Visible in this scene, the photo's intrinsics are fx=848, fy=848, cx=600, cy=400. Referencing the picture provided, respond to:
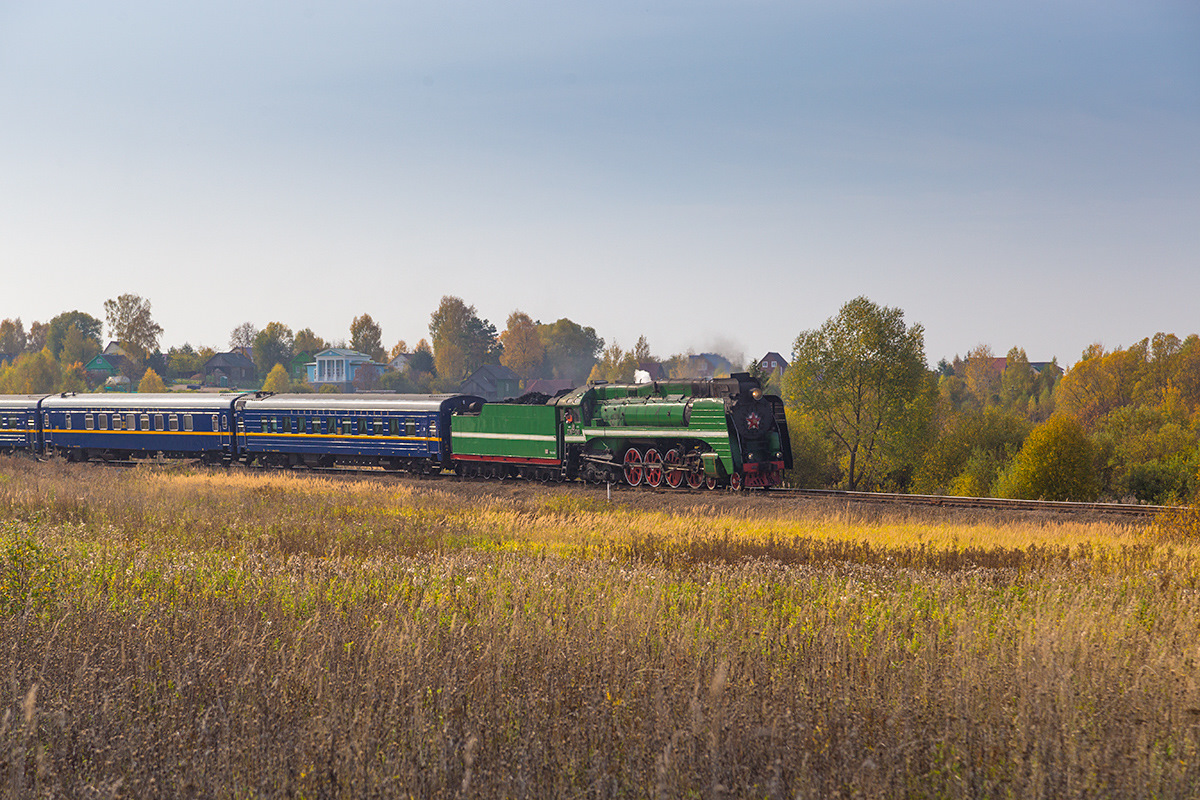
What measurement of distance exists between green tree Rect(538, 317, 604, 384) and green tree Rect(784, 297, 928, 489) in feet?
336

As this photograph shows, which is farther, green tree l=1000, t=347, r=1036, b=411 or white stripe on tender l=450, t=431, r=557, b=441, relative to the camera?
green tree l=1000, t=347, r=1036, b=411

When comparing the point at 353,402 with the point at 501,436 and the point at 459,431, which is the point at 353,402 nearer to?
the point at 459,431

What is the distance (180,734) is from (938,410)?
77.8 meters

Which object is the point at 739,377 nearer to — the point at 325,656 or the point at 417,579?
the point at 417,579

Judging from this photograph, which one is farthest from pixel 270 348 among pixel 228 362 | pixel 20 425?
pixel 20 425

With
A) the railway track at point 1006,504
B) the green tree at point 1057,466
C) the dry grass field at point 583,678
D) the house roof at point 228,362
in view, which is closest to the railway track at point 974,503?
the railway track at point 1006,504

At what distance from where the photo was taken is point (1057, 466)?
4784 cm

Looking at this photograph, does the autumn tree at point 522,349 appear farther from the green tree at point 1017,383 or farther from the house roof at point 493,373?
the green tree at point 1017,383

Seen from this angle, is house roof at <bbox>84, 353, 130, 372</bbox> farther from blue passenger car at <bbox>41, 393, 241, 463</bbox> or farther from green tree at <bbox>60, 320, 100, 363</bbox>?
blue passenger car at <bbox>41, 393, 241, 463</bbox>

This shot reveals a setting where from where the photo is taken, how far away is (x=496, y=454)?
104 feet

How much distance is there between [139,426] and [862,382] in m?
46.0

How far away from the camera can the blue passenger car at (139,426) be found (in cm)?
3894

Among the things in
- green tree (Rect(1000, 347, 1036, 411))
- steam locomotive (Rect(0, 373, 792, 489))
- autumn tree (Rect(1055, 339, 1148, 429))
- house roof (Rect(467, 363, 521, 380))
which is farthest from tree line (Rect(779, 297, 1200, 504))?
house roof (Rect(467, 363, 521, 380))

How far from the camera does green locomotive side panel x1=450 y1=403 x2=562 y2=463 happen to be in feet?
100
